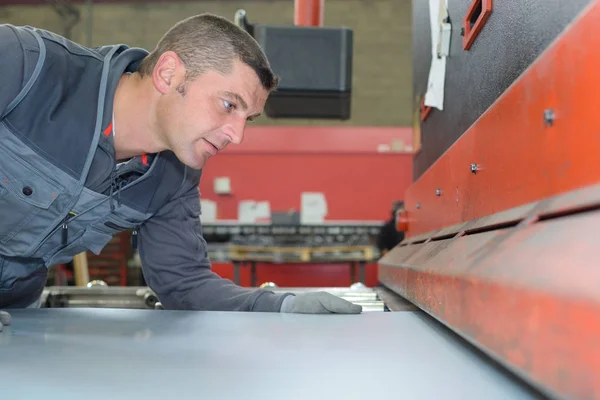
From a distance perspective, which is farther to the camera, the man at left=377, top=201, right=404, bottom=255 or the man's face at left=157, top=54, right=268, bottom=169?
the man at left=377, top=201, right=404, bottom=255

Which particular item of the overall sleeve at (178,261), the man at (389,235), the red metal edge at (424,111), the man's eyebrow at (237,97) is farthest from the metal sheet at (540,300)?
the man at (389,235)

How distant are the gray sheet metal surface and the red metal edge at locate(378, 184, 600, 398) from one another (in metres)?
0.06

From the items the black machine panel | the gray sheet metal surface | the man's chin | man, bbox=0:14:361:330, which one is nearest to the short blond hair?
man, bbox=0:14:361:330

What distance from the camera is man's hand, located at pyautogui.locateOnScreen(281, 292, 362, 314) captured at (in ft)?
3.45

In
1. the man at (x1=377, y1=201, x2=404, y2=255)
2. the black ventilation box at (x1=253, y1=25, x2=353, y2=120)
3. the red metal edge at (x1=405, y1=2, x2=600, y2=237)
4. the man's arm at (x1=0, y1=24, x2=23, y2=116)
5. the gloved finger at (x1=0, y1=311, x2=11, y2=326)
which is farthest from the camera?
the man at (x1=377, y1=201, x2=404, y2=255)

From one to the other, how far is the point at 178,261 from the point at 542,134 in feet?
3.38

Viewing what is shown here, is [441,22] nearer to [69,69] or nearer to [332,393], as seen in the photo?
[69,69]

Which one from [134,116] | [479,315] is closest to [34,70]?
[134,116]

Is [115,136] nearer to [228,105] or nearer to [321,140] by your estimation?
[228,105]

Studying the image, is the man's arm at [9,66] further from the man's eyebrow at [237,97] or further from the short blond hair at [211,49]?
the man's eyebrow at [237,97]

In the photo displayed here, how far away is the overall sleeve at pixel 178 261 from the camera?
134cm

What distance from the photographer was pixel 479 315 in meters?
0.53

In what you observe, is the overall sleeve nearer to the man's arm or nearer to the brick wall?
the man's arm

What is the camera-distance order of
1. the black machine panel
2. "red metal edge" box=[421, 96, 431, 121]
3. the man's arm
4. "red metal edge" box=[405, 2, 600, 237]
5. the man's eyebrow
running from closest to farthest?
"red metal edge" box=[405, 2, 600, 237]
the black machine panel
the man's arm
the man's eyebrow
"red metal edge" box=[421, 96, 431, 121]
